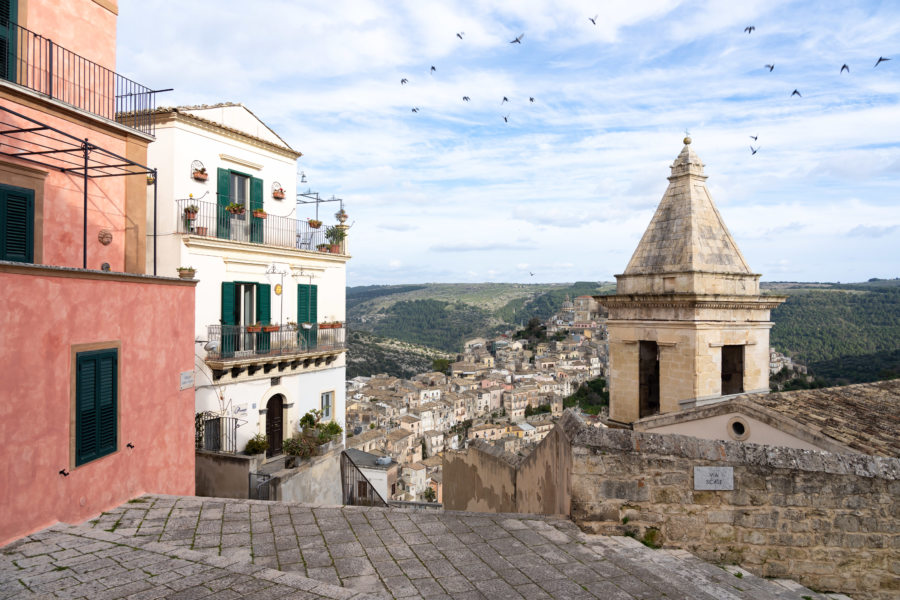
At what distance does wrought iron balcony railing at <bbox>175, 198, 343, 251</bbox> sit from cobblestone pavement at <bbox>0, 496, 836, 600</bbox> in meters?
A: 9.89

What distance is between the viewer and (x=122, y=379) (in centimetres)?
686

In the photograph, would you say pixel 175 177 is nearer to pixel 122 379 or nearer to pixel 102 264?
pixel 102 264

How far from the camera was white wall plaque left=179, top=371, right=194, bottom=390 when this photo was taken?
26.2ft

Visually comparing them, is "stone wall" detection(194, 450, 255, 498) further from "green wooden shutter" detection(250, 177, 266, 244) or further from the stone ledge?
the stone ledge

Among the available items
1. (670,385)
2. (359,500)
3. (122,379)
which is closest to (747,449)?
(670,385)

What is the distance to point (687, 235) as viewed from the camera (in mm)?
9594

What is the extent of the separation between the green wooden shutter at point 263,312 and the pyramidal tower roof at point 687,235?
10019mm

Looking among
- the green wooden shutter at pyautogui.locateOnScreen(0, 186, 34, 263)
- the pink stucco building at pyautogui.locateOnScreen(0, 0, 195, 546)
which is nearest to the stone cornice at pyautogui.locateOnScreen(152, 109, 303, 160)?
the pink stucco building at pyautogui.locateOnScreen(0, 0, 195, 546)

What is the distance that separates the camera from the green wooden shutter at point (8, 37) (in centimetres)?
891

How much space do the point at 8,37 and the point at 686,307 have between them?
11.6 metres

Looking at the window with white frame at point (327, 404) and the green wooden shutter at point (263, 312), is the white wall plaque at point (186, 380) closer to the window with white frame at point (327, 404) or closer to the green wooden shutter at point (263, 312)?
the green wooden shutter at point (263, 312)

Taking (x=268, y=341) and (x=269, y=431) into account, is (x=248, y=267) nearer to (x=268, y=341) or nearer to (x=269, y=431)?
(x=268, y=341)

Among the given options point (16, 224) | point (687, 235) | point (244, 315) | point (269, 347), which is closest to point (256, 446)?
point (269, 347)

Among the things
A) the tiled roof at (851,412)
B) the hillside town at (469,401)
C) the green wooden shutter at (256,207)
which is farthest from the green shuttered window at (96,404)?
the hillside town at (469,401)
